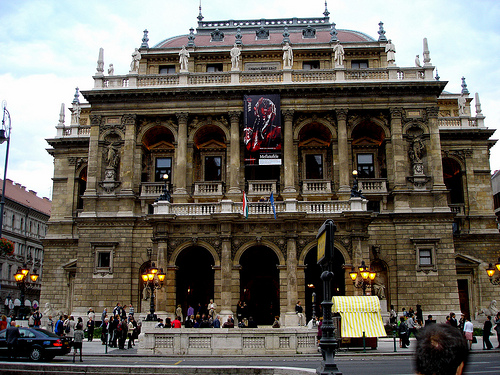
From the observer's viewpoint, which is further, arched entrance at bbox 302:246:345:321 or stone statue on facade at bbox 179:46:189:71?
stone statue on facade at bbox 179:46:189:71

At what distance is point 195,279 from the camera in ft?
128

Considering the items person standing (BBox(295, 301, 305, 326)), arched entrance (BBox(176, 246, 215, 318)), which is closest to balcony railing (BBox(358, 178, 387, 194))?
person standing (BBox(295, 301, 305, 326))

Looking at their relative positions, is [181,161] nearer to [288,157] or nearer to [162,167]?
[162,167]

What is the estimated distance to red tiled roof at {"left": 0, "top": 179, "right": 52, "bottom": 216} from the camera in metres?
72.3

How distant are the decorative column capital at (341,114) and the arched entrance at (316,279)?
1013 centimetres

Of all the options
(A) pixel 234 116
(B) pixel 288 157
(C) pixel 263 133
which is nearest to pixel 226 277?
(B) pixel 288 157

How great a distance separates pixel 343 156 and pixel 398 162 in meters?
4.03

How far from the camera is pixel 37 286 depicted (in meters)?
74.6

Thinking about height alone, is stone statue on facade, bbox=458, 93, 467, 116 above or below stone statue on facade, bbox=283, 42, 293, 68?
below

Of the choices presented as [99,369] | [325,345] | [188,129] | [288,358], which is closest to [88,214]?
[188,129]

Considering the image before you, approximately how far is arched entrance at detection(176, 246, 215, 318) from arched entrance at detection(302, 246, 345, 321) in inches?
276

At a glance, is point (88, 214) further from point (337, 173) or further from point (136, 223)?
point (337, 173)

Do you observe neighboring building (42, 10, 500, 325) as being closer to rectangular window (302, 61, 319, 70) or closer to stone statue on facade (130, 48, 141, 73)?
stone statue on facade (130, 48, 141, 73)

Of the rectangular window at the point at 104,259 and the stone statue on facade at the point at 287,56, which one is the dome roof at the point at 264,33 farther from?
the rectangular window at the point at 104,259
